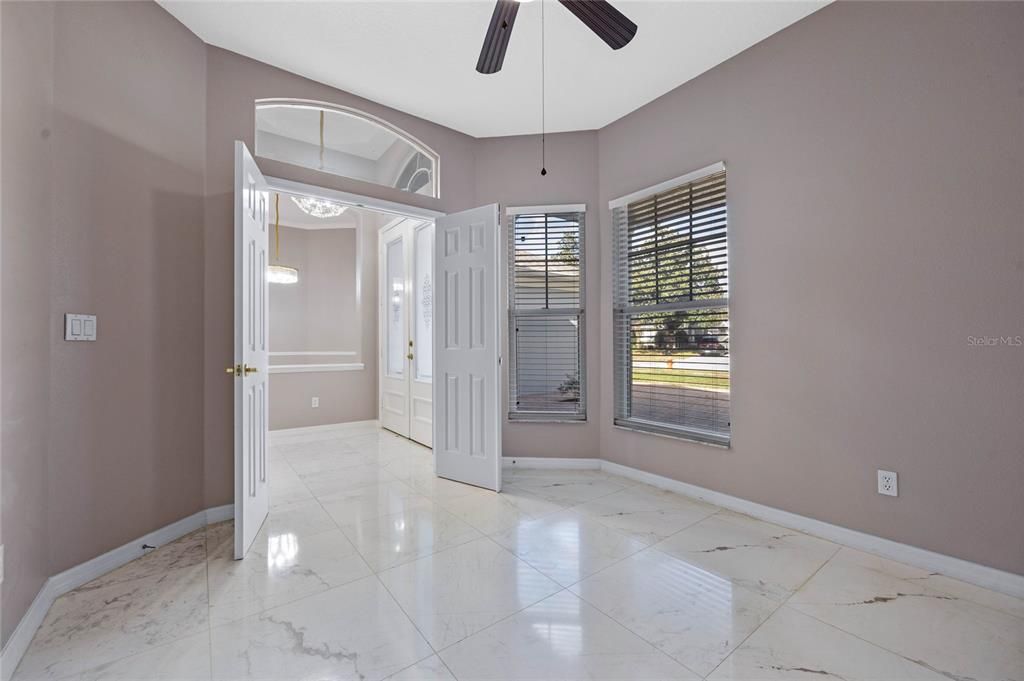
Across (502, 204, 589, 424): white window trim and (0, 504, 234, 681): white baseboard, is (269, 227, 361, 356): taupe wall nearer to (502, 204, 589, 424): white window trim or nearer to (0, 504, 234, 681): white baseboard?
(502, 204, 589, 424): white window trim

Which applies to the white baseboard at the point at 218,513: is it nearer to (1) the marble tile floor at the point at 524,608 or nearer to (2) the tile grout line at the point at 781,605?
(1) the marble tile floor at the point at 524,608

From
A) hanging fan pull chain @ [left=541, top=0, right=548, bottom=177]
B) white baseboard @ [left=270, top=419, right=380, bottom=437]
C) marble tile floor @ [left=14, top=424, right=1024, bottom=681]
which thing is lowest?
marble tile floor @ [left=14, top=424, right=1024, bottom=681]

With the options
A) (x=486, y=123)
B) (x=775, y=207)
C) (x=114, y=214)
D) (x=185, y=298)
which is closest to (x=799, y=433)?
(x=775, y=207)

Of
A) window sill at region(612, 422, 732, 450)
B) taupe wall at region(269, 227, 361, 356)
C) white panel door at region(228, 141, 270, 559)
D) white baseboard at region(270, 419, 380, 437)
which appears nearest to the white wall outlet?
window sill at region(612, 422, 732, 450)

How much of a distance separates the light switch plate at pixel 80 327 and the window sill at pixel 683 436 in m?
3.36

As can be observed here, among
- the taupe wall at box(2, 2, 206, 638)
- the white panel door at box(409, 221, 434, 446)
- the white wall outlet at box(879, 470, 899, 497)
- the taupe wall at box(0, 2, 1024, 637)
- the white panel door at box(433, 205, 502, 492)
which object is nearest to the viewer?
the taupe wall at box(2, 2, 206, 638)

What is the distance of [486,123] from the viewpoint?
366 centimetres

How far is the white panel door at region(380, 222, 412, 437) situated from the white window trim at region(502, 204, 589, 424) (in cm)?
158

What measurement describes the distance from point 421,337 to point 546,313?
1621 millimetres

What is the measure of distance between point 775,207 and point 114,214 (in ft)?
12.0

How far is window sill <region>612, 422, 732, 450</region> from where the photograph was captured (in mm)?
2904

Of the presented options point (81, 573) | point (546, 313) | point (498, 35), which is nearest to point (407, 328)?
point (546, 313)

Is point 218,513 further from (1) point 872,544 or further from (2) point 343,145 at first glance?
(1) point 872,544

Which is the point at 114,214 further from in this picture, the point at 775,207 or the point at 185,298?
the point at 775,207
